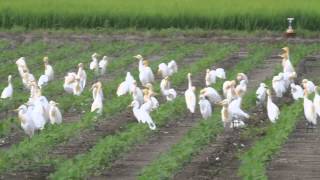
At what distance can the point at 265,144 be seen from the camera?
980 cm

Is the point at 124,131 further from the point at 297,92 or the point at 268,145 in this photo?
the point at 297,92

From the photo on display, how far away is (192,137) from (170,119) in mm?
1808

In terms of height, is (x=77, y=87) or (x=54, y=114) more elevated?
(x=54, y=114)

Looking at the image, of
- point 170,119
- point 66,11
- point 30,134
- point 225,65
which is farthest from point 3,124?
point 66,11

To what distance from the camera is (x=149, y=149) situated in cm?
1041

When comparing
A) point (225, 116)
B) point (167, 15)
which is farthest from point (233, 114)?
point (167, 15)

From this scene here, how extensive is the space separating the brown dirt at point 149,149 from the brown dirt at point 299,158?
4.28ft

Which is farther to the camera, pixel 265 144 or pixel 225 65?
pixel 225 65

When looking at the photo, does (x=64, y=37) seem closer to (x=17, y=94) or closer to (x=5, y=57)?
(x=5, y=57)

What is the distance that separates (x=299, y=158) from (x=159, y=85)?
17.6 ft

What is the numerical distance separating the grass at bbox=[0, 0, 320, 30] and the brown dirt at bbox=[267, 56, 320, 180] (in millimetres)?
11844

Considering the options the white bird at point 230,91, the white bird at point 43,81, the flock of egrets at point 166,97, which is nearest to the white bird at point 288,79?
the flock of egrets at point 166,97

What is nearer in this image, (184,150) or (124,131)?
(184,150)

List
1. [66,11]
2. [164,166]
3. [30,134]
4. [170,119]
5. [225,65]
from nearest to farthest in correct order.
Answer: [164,166], [30,134], [170,119], [225,65], [66,11]
